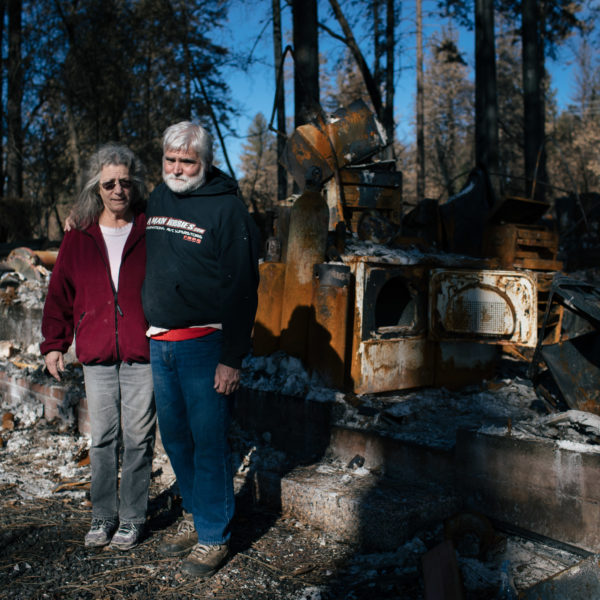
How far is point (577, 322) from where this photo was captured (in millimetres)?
3482

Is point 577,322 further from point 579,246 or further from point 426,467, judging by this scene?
point 579,246

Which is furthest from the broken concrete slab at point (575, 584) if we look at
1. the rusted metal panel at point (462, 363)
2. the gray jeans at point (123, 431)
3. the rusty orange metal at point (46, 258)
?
the rusty orange metal at point (46, 258)

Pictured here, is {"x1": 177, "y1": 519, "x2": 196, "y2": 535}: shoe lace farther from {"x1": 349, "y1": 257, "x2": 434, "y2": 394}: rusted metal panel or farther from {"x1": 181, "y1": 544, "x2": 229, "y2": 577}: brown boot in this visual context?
{"x1": 349, "y1": 257, "x2": 434, "y2": 394}: rusted metal panel

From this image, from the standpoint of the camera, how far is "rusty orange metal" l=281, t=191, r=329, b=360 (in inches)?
164

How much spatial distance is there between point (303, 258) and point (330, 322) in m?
0.54

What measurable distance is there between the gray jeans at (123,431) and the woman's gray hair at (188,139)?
1.04 metres

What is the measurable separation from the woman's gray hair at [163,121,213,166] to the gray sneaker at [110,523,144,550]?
Result: 6.05ft

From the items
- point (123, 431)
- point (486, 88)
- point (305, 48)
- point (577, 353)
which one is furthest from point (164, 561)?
point (486, 88)

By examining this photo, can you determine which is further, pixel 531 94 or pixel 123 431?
pixel 531 94

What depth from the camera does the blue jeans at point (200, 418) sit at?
8.32ft

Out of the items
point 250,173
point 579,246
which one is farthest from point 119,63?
point 250,173

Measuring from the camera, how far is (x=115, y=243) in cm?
279

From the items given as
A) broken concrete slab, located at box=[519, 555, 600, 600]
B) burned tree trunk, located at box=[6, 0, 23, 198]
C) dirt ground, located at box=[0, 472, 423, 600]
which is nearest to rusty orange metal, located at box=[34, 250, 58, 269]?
dirt ground, located at box=[0, 472, 423, 600]

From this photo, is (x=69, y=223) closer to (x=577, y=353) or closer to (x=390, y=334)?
(x=390, y=334)
